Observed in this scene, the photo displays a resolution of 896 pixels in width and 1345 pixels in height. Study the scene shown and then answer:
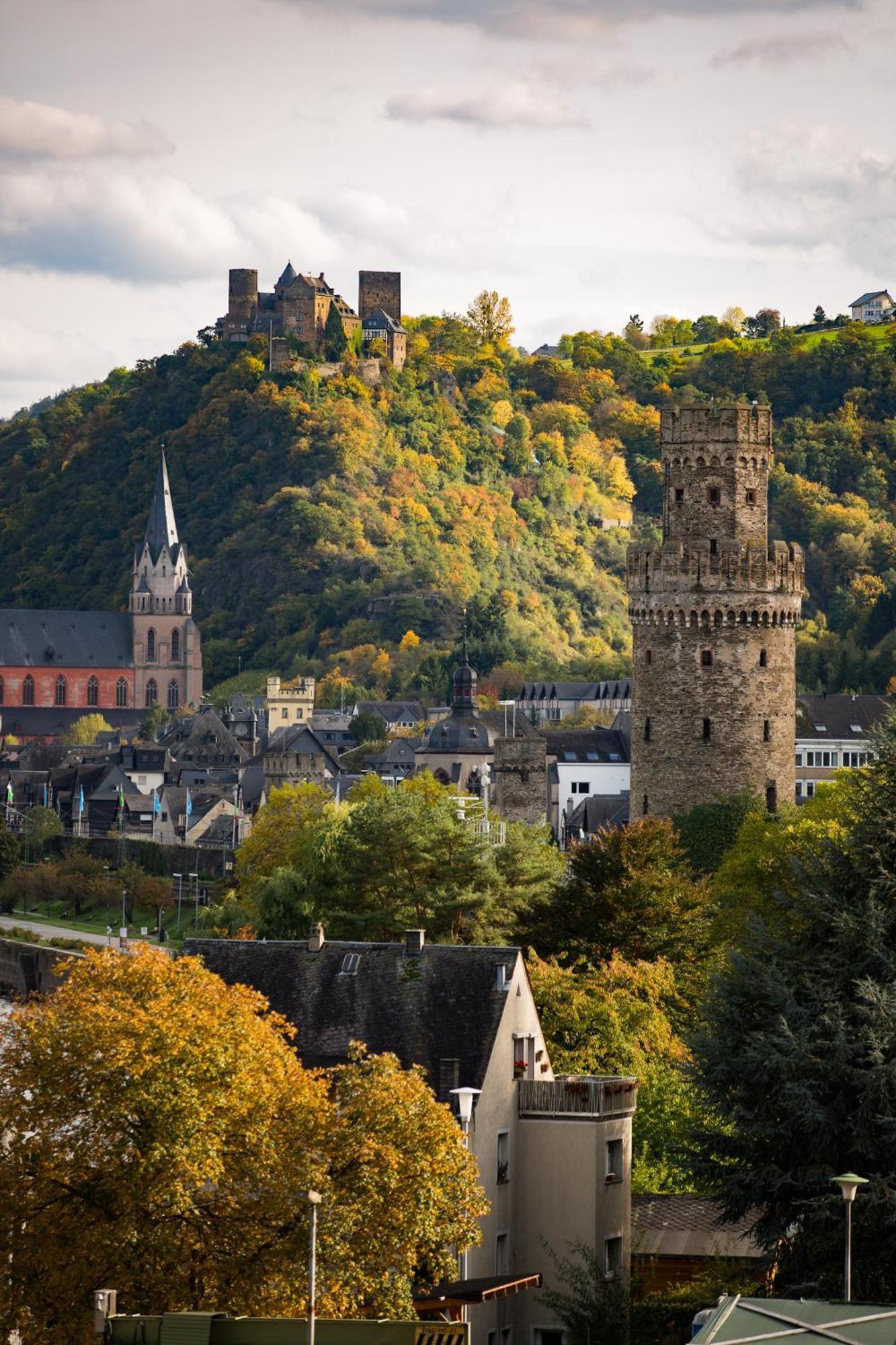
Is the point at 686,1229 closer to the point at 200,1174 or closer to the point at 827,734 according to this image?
the point at 200,1174

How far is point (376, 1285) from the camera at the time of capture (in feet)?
91.7

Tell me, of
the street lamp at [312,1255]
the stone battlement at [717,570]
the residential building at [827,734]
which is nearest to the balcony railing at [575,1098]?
the street lamp at [312,1255]

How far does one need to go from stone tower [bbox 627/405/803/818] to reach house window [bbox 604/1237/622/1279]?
29636 mm

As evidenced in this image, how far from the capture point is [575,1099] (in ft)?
115

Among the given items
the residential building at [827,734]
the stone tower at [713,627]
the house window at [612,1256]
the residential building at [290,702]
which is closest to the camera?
the house window at [612,1256]

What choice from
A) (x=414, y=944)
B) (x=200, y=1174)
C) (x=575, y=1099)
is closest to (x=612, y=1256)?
(x=575, y=1099)

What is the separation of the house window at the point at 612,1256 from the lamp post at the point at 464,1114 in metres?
2.10

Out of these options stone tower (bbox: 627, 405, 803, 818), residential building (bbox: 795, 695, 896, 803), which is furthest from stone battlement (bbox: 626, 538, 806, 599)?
residential building (bbox: 795, 695, 896, 803)

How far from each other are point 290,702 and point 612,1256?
161 metres

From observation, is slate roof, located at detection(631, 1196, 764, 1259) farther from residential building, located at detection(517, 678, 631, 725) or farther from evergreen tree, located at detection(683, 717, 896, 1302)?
residential building, located at detection(517, 678, 631, 725)

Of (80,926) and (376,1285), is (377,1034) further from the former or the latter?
(80,926)

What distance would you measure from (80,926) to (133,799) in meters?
23.8

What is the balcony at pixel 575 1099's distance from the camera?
3488 centimetres

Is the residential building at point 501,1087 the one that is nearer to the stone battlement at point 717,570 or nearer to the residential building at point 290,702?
the stone battlement at point 717,570
